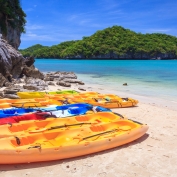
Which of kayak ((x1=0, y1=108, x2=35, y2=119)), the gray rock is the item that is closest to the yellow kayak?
kayak ((x1=0, y1=108, x2=35, y2=119))

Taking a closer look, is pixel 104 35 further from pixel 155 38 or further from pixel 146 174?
pixel 146 174

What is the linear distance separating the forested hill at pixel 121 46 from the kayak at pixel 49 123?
90.5 metres

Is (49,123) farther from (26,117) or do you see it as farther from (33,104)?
(33,104)

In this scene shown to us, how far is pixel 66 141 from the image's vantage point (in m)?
4.35

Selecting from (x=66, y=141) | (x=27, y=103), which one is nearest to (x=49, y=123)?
(x=66, y=141)

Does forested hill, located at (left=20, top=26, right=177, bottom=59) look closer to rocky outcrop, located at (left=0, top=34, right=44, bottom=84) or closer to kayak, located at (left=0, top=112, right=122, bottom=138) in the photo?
rocky outcrop, located at (left=0, top=34, right=44, bottom=84)

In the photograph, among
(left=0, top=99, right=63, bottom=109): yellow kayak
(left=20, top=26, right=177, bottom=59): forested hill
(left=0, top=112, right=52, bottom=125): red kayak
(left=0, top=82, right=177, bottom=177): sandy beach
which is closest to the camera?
(left=0, top=82, right=177, bottom=177): sandy beach

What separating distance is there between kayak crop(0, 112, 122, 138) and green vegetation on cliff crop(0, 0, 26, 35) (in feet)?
56.8

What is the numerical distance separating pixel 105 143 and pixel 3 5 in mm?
18992

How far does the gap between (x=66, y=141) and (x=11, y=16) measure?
20.2m

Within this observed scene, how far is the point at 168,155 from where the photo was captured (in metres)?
4.29

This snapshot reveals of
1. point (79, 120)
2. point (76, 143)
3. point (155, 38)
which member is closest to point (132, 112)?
point (79, 120)

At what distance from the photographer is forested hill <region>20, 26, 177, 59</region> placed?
95294 mm

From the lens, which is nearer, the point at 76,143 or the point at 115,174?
the point at 115,174
